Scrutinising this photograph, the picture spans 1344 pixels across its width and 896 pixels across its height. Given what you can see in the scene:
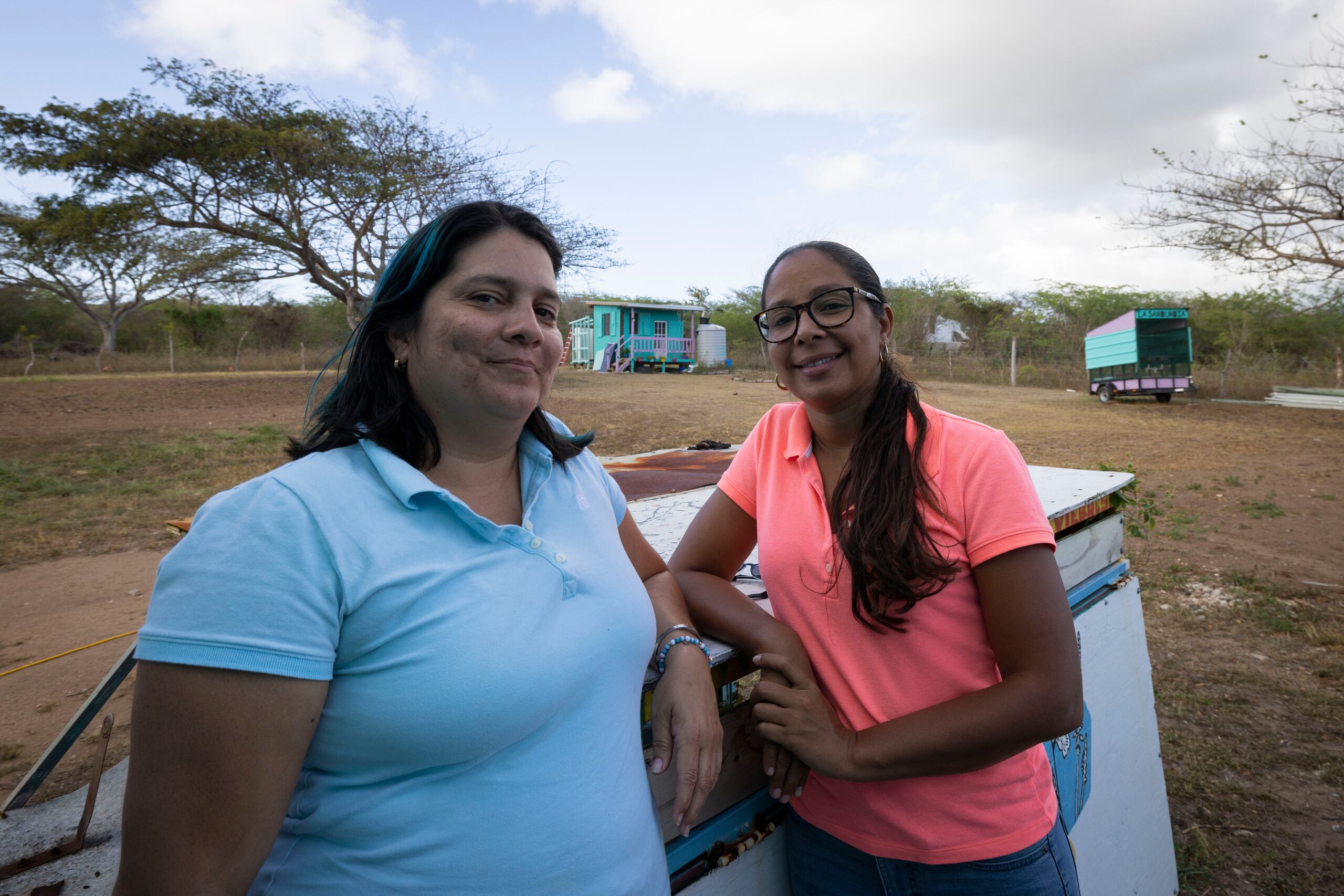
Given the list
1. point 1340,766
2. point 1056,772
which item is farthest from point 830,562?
point 1340,766

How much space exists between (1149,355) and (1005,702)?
19.6 metres

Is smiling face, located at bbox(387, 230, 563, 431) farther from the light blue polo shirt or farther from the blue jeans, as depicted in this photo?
the blue jeans

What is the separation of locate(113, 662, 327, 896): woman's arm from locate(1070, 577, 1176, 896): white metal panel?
6.48ft

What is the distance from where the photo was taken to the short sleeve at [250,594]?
0.81 meters

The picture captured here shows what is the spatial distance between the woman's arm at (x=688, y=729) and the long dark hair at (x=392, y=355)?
19.0 inches

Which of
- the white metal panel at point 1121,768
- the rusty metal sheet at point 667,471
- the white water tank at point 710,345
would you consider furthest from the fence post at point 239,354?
the white metal panel at point 1121,768

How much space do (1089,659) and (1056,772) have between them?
0.47 m

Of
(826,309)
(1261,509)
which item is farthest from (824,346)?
(1261,509)

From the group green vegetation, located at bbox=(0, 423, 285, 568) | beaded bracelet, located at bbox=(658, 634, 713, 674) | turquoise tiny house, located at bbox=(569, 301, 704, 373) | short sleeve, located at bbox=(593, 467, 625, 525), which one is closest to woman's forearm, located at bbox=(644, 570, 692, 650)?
beaded bracelet, located at bbox=(658, 634, 713, 674)

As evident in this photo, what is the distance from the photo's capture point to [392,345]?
4.12ft

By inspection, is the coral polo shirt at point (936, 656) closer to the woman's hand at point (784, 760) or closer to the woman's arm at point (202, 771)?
the woman's hand at point (784, 760)

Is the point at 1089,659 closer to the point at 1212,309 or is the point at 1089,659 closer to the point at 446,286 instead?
the point at 446,286

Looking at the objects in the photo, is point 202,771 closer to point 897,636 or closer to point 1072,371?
point 897,636

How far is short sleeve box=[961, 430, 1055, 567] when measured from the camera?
118cm
